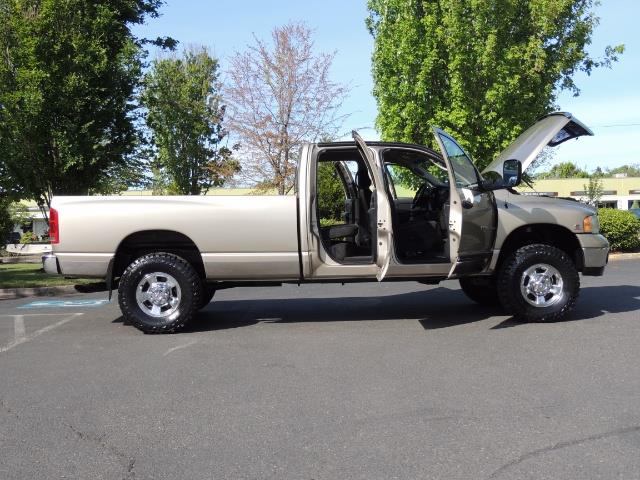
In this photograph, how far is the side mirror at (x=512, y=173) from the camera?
6.58 metres

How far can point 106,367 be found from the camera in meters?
5.61

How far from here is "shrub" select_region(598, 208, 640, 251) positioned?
641 inches

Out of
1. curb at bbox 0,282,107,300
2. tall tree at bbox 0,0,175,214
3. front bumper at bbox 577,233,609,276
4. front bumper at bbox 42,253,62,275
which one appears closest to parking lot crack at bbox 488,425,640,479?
front bumper at bbox 577,233,609,276

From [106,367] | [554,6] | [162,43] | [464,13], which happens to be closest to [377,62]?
[464,13]

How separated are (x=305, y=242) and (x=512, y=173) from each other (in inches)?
92.7

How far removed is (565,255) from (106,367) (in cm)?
510

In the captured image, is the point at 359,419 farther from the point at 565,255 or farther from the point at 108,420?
the point at 565,255

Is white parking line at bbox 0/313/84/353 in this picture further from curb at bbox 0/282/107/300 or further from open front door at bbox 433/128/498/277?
open front door at bbox 433/128/498/277

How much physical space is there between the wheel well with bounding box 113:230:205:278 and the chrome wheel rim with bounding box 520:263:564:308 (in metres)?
3.73

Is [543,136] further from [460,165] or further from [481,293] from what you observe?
[481,293]

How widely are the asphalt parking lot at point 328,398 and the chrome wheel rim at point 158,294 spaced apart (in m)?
0.31

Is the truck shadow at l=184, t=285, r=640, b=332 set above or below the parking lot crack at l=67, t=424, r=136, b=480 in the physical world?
above

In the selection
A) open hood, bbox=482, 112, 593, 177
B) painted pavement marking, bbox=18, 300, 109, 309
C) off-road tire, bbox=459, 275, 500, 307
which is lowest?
painted pavement marking, bbox=18, 300, 109, 309

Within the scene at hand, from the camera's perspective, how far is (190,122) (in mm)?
29266
